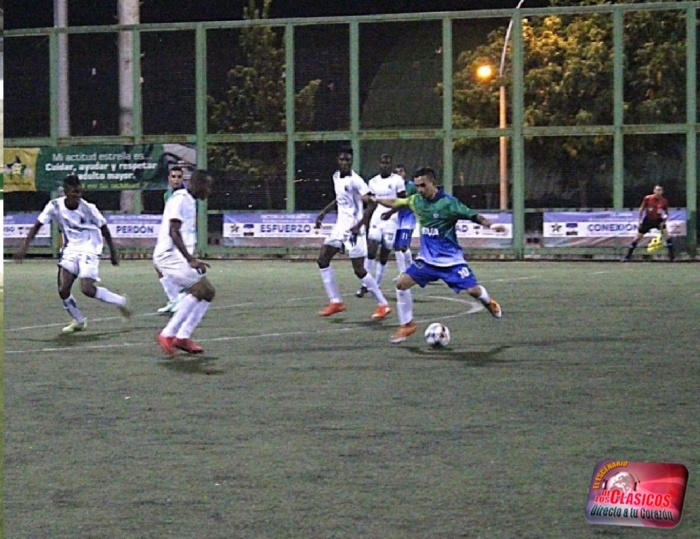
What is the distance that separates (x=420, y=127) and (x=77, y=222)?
65.4 feet

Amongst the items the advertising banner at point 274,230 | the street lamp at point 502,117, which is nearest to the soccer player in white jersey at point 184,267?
the advertising banner at point 274,230

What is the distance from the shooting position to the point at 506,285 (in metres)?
23.3

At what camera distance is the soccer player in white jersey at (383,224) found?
20578 millimetres

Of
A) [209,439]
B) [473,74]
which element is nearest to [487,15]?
[473,74]

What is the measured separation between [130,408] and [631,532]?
473cm

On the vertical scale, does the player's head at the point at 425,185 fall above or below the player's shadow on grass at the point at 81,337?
above

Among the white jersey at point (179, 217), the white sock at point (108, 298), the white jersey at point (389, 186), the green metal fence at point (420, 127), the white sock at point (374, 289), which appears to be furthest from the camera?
the green metal fence at point (420, 127)

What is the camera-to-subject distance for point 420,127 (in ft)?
113

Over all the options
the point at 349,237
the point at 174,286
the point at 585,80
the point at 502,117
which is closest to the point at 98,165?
the point at 502,117

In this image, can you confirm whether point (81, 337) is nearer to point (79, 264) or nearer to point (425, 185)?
point (79, 264)

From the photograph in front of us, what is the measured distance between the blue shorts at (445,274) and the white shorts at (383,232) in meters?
7.22

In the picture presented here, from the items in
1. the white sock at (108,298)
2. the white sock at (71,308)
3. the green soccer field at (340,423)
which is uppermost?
the white sock at (108,298)

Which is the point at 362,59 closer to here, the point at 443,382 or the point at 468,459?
the point at 443,382

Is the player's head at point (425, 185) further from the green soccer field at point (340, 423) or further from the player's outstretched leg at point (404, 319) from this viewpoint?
the green soccer field at point (340, 423)
